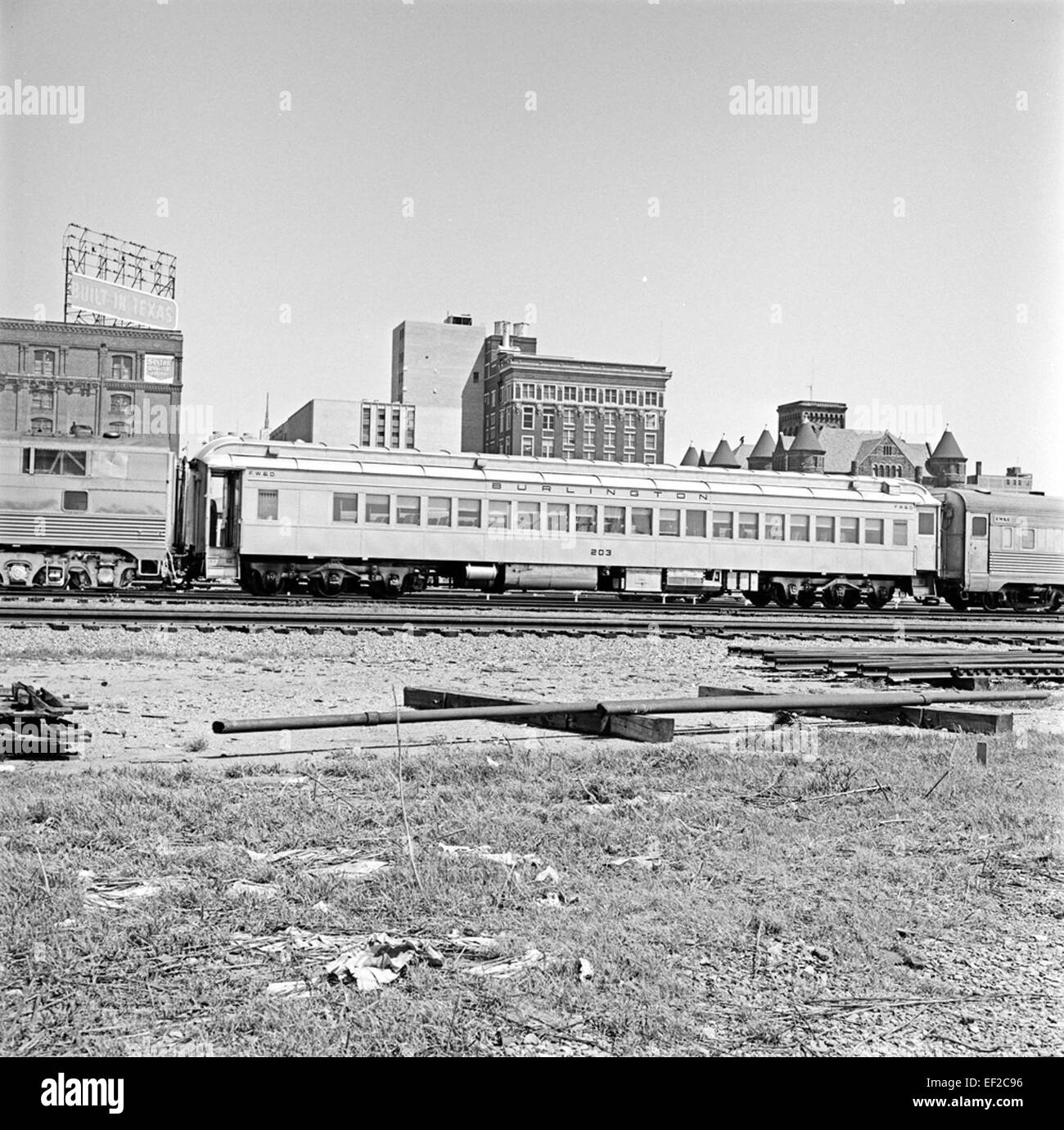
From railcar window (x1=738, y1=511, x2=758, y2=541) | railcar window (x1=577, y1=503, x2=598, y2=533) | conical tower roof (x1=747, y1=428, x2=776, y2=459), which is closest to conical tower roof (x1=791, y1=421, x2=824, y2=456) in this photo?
conical tower roof (x1=747, y1=428, x2=776, y2=459)

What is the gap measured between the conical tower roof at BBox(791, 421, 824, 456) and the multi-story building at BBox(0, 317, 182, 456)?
250 feet

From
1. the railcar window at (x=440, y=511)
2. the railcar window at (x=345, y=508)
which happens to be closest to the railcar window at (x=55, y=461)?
the railcar window at (x=345, y=508)

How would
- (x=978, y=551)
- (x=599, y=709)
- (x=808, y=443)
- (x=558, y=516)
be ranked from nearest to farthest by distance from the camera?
(x=599, y=709) < (x=558, y=516) < (x=978, y=551) < (x=808, y=443)

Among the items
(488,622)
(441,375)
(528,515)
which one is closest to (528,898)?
(488,622)

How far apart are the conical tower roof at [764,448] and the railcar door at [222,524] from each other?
119901 millimetres

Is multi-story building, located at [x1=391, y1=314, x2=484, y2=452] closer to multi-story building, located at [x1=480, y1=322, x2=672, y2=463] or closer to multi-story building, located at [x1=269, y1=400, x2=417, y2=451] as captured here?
multi-story building, located at [x1=480, y1=322, x2=672, y2=463]

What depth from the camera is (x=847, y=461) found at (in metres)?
134

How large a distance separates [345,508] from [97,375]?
5425 centimetres

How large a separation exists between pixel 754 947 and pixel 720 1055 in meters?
1.04

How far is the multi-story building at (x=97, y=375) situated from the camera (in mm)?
71312

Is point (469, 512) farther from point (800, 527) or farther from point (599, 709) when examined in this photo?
point (599, 709)

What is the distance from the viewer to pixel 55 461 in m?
26.1
